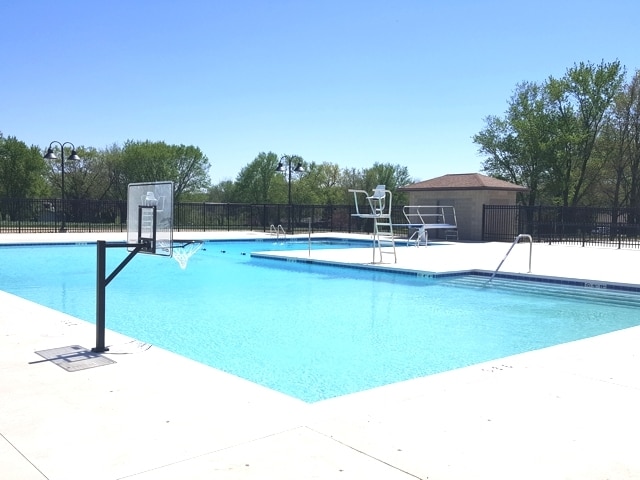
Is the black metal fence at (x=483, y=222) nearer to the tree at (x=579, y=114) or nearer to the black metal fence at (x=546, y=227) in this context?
the black metal fence at (x=546, y=227)

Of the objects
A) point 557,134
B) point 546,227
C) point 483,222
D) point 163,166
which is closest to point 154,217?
point 483,222

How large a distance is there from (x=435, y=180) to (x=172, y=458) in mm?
23271

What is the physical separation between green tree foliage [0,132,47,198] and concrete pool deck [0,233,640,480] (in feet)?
122

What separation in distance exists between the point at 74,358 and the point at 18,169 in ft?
124

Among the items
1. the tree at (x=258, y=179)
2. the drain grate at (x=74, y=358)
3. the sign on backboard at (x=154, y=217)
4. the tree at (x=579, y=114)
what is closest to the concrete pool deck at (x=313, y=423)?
the drain grate at (x=74, y=358)

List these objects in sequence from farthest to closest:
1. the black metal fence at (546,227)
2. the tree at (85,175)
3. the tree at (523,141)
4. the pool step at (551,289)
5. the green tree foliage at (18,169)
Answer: the tree at (85,175) < the green tree foliage at (18,169) < the tree at (523,141) < the black metal fence at (546,227) < the pool step at (551,289)

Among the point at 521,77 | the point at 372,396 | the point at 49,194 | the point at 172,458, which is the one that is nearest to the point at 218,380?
the point at 372,396

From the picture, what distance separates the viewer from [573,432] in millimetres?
3271

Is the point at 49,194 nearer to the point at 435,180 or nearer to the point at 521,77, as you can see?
the point at 435,180

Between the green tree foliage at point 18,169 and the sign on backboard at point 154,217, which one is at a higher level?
the green tree foliage at point 18,169

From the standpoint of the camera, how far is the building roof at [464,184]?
75.9 ft

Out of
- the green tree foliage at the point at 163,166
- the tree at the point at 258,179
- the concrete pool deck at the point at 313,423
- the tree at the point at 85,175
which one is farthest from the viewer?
the tree at the point at 258,179

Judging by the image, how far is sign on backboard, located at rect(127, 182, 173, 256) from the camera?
5.30m

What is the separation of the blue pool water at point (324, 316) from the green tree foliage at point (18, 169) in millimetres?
27399
